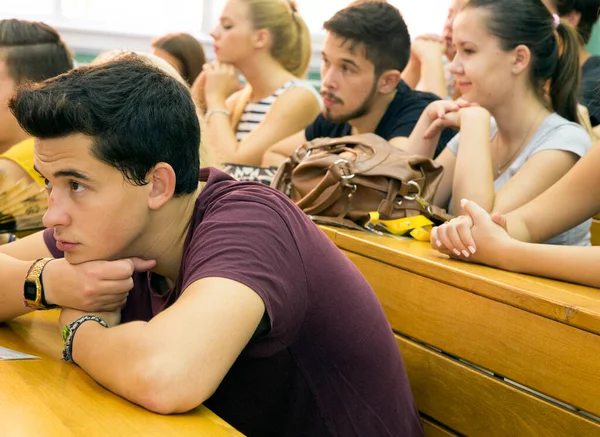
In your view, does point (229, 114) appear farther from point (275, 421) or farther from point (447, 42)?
point (275, 421)

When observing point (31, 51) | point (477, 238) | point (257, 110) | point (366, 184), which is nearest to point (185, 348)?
point (477, 238)

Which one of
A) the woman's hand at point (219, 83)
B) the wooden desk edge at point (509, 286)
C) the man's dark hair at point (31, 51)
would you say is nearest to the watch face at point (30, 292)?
the wooden desk edge at point (509, 286)

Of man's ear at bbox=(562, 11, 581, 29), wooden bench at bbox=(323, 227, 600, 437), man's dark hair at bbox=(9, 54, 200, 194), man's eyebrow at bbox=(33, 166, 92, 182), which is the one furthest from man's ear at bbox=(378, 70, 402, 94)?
man's eyebrow at bbox=(33, 166, 92, 182)

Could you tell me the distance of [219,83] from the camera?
13.1 ft

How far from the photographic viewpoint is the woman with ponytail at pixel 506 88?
239 cm

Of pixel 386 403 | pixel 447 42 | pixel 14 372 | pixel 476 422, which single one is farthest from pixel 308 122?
pixel 14 372

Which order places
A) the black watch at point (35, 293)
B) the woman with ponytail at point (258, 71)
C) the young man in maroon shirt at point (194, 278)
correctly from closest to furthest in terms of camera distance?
1. the young man in maroon shirt at point (194, 278)
2. the black watch at point (35, 293)
3. the woman with ponytail at point (258, 71)

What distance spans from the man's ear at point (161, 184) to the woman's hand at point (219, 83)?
2.69 metres

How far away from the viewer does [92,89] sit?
1201 mm

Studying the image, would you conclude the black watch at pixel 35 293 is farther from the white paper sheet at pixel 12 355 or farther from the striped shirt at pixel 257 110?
the striped shirt at pixel 257 110

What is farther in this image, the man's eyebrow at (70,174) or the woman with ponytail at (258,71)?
the woman with ponytail at (258,71)

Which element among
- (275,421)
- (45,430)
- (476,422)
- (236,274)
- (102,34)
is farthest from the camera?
(102,34)

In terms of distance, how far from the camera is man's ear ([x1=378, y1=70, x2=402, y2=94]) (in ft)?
10.2

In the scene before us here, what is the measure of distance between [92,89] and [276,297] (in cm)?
38
